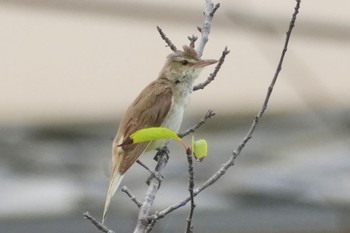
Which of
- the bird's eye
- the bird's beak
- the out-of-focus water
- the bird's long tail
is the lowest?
the bird's long tail

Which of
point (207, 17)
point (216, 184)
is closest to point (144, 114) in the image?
point (207, 17)

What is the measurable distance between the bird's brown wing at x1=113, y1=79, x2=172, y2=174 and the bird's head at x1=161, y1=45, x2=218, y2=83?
0.07 m

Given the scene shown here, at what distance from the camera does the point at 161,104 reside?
535 centimetres

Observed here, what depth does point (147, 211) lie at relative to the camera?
12.5ft

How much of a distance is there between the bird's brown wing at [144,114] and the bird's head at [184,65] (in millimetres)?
69

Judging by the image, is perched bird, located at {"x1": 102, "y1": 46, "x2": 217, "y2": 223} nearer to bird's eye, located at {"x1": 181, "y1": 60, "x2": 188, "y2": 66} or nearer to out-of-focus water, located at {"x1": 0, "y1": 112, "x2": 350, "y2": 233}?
bird's eye, located at {"x1": 181, "y1": 60, "x2": 188, "y2": 66}

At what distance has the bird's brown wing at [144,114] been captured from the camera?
496cm

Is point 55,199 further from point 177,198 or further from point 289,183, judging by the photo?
point 289,183

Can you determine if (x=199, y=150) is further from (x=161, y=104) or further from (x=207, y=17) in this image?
(x=161, y=104)

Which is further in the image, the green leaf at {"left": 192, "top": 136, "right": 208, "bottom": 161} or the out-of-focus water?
the out-of-focus water

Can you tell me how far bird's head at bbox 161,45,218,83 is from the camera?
5.22 m

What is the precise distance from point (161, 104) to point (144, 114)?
0.44 feet

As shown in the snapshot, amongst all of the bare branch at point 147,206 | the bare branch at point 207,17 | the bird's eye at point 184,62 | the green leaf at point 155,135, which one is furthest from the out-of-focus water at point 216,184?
the green leaf at point 155,135

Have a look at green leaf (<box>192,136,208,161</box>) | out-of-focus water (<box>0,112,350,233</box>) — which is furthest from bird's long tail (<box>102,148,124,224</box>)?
out-of-focus water (<box>0,112,350,233</box>)
